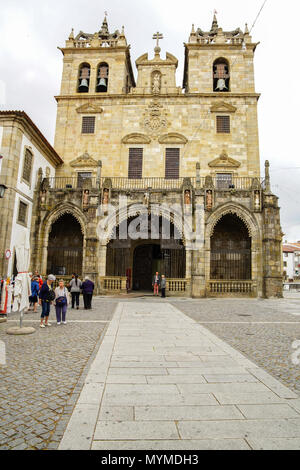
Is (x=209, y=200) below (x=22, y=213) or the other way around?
the other way around

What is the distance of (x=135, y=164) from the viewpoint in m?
23.9

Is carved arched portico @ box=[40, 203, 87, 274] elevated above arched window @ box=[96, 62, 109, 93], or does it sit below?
below

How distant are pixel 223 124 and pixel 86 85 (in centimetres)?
1236

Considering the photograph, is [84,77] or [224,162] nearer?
[224,162]

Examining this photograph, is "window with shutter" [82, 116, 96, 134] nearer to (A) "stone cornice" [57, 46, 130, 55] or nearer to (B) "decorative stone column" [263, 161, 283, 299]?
(A) "stone cornice" [57, 46, 130, 55]

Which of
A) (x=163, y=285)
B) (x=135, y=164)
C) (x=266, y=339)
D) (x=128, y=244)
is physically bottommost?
(x=266, y=339)

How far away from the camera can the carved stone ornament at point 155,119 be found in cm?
2425

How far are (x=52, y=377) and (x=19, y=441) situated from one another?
5.39ft

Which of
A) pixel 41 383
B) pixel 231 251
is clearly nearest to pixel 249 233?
pixel 231 251

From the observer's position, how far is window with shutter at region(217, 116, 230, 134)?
2405 centimetres

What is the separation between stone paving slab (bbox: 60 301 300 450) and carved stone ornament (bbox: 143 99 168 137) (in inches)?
841

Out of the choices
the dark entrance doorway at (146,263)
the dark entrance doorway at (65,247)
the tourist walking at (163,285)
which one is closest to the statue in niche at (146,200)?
the tourist walking at (163,285)

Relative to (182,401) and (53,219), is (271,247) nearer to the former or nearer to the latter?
(53,219)

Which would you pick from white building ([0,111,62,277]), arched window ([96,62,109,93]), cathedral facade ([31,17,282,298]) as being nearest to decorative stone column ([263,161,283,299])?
cathedral facade ([31,17,282,298])
